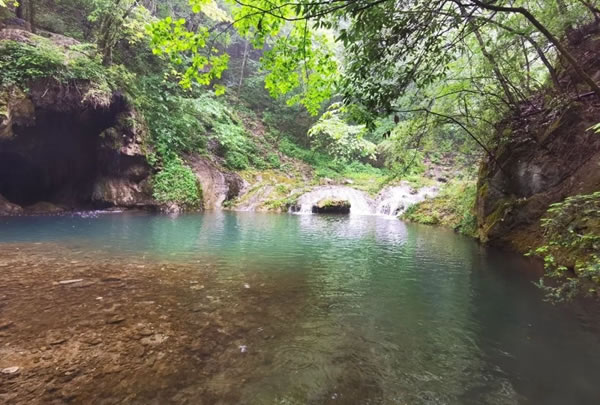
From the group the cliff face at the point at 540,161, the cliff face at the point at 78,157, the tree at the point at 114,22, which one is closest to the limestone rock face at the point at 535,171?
the cliff face at the point at 540,161

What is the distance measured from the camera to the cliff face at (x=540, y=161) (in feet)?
24.5

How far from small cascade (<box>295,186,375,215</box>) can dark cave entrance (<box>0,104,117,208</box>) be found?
11230 millimetres

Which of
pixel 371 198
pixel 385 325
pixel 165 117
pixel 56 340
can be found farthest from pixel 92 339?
pixel 371 198

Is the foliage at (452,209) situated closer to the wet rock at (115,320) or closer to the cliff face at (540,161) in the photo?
the cliff face at (540,161)

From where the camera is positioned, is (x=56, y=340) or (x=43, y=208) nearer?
(x=56, y=340)

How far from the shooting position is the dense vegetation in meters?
3.84

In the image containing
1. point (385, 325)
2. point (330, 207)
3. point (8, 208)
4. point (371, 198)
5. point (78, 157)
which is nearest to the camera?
point (385, 325)

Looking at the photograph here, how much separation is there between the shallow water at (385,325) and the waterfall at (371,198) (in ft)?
36.9

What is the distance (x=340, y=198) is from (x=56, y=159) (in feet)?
50.8

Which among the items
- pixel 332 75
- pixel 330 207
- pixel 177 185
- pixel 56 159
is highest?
pixel 332 75

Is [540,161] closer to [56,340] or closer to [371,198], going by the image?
[56,340]

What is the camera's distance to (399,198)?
2161cm

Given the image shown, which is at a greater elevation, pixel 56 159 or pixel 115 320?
pixel 56 159

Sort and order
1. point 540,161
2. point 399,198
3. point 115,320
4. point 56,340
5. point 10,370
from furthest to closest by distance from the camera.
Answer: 1. point 399,198
2. point 540,161
3. point 115,320
4. point 56,340
5. point 10,370
